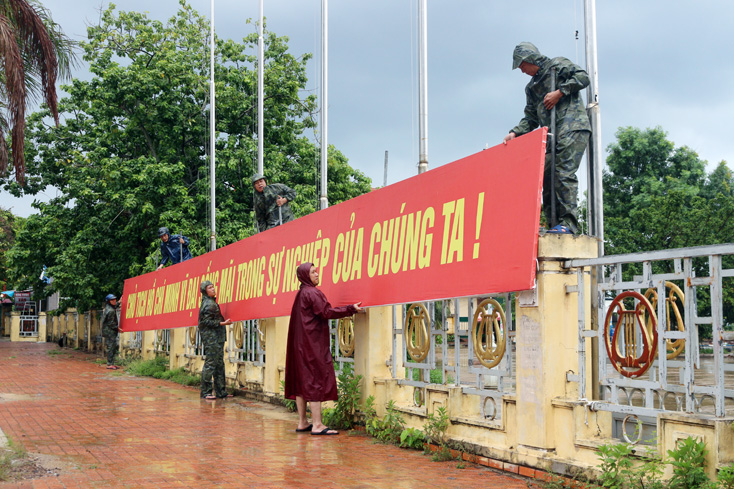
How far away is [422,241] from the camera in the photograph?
23.3 ft

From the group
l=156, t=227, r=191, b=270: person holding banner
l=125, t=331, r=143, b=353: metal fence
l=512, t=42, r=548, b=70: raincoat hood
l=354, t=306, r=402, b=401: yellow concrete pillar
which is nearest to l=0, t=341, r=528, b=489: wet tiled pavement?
l=354, t=306, r=402, b=401: yellow concrete pillar

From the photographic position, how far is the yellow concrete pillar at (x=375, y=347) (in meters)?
8.39

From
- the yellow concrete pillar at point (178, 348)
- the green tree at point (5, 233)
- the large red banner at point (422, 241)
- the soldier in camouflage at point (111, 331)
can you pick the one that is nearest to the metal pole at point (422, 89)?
the large red banner at point (422, 241)

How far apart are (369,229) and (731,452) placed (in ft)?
15.2

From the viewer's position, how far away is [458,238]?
21.3 ft

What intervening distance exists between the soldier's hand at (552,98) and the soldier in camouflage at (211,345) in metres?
7.47

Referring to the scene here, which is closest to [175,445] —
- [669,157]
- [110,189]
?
[110,189]

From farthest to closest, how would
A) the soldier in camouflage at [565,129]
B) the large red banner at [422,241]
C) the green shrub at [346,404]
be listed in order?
the green shrub at [346,404], the soldier in camouflage at [565,129], the large red banner at [422,241]

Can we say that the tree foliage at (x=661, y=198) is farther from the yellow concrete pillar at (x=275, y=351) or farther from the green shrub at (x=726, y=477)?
the green shrub at (x=726, y=477)

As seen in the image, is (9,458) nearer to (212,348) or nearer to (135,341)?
(212,348)

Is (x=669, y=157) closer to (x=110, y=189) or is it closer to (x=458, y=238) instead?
(x=110, y=189)

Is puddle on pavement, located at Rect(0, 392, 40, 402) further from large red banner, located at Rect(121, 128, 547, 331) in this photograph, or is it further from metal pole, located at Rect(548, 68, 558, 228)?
metal pole, located at Rect(548, 68, 558, 228)

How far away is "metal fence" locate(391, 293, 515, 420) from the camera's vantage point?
21.0 feet

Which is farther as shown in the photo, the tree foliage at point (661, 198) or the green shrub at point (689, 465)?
the tree foliage at point (661, 198)
